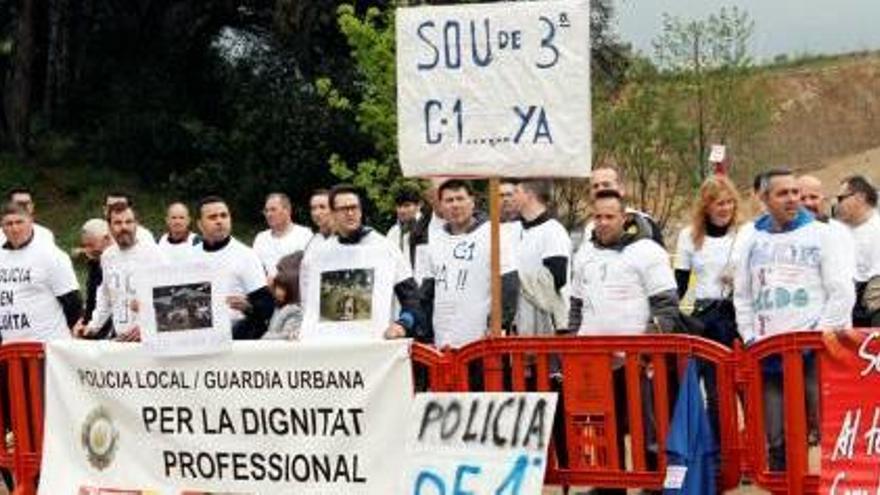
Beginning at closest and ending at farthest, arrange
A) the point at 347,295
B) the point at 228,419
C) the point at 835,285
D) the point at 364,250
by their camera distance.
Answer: the point at 835,285
the point at 228,419
the point at 347,295
the point at 364,250

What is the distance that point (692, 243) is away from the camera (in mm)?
10352

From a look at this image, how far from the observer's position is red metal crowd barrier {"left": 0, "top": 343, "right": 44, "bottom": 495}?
9539 mm

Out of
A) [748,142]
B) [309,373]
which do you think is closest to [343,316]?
[309,373]

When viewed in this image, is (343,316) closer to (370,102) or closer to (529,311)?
(529,311)

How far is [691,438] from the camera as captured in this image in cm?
766

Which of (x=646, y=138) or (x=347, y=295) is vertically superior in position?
(x=646, y=138)

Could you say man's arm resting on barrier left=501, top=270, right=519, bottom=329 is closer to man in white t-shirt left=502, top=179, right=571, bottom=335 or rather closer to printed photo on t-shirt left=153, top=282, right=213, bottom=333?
man in white t-shirt left=502, top=179, right=571, bottom=335

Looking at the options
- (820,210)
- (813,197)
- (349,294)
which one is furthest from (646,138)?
(349,294)

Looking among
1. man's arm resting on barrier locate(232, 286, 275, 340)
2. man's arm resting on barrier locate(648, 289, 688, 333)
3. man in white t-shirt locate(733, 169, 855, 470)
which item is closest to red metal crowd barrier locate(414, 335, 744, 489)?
man's arm resting on barrier locate(648, 289, 688, 333)

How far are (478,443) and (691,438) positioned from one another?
42.5 inches

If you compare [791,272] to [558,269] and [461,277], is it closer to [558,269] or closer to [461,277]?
[558,269]

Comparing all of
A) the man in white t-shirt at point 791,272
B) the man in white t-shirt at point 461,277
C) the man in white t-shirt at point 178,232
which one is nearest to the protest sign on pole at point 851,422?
the man in white t-shirt at point 791,272

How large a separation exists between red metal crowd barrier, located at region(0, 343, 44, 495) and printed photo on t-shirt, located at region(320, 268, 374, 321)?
180cm

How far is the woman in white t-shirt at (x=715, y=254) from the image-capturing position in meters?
9.98
